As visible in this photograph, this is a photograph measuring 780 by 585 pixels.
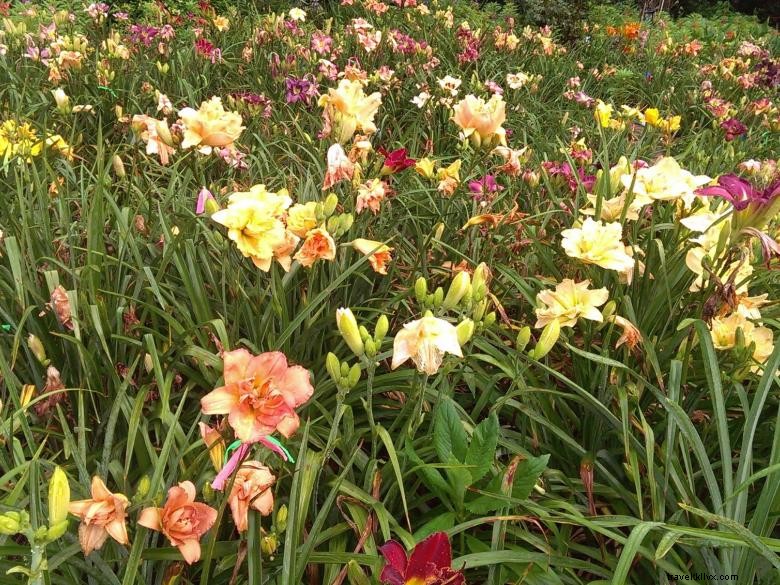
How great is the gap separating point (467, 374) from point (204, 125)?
38.2 inches

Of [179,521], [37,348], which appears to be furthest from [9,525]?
[37,348]

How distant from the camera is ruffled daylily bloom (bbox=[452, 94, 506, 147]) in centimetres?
187

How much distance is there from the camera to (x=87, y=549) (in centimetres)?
89

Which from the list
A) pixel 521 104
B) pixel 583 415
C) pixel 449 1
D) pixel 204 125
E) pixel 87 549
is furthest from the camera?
pixel 449 1

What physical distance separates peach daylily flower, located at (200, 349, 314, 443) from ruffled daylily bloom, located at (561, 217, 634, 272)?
78cm

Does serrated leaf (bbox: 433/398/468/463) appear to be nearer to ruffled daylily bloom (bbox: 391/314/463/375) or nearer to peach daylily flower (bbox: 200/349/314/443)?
ruffled daylily bloom (bbox: 391/314/463/375)

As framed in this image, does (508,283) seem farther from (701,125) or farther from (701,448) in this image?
(701,125)

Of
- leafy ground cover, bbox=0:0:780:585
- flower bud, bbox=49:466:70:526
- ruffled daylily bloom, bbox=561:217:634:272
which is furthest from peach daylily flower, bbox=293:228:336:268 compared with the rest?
flower bud, bbox=49:466:70:526

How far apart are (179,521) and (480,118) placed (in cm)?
146

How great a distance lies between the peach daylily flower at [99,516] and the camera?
886 mm

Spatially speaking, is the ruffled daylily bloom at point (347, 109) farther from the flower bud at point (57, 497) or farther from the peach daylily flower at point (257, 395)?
the flower bud at point (57, 497)

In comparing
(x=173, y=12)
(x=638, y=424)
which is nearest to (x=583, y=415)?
(x=638, y=424)

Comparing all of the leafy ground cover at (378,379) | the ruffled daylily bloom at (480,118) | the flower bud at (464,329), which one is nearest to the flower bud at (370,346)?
the leafy ground cover at (378,379)

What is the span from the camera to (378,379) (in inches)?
58.3
